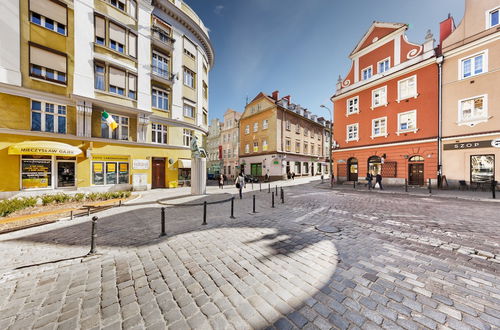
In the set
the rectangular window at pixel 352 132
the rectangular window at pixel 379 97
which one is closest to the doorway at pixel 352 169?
the rectangular window at pixel 352 132

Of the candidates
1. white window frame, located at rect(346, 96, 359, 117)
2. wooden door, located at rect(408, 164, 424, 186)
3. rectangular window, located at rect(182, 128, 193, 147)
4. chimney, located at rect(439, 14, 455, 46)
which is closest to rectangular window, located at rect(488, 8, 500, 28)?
chimney, located at rect(439, 14, 455, 46)

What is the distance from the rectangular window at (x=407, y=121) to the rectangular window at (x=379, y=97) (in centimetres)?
234

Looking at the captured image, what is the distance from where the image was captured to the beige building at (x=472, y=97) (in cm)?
1431

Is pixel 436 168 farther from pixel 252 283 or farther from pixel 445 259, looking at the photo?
Result: pixel 252 283

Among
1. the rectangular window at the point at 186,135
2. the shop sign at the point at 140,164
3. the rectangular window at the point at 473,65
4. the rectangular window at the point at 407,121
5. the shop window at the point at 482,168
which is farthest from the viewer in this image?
the rectangular window at the point at 186,135

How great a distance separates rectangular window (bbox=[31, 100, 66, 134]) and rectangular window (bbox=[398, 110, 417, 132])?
97.4ft

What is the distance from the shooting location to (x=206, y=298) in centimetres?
291

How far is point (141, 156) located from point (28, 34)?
33.4 ft

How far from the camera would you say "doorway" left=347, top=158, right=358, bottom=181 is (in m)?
22.6

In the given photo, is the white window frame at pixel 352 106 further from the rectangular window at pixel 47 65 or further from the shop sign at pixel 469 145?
the rectangular window at pixel 47 65

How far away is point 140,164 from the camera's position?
16.4 metres

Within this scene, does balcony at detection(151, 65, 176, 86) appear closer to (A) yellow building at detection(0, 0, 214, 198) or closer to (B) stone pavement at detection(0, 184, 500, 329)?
(A) yellow building at detection(0, 0, 214, 198)

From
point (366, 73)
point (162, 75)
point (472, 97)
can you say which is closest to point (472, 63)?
point (472, 97)

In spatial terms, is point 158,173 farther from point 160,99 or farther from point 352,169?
point 352,169
